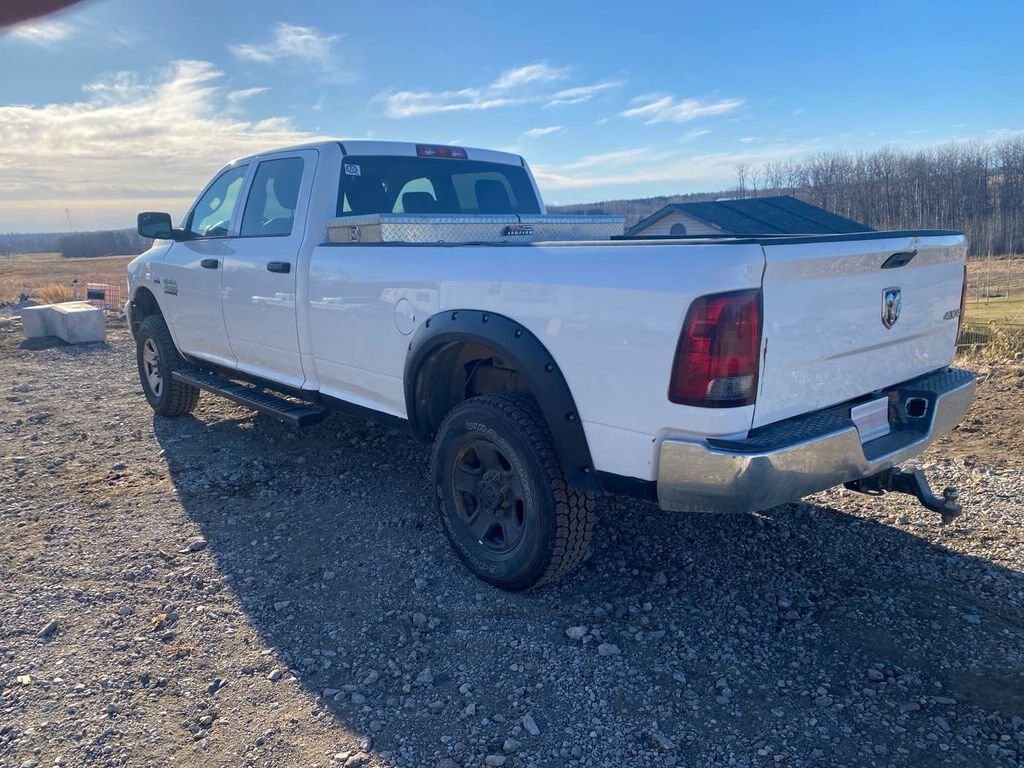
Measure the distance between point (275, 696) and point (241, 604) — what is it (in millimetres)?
761

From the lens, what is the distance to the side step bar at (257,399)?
15.4 ft

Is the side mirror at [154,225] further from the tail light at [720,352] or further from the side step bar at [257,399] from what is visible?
the tail light at [720,352]

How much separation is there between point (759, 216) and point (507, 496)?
3497 centimetres

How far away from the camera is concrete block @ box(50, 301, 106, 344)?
11562mm

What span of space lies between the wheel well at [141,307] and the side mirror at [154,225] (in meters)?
0.88

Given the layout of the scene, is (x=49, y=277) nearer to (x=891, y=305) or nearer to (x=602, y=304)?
(x=602, y=304)

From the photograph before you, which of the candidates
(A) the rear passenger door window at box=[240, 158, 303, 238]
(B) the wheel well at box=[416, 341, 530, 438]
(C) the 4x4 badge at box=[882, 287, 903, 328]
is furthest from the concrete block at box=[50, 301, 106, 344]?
(C) the 4x4 badge at box=[882, 287, 903, 328]

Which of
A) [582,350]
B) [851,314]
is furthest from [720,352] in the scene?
[851,314]

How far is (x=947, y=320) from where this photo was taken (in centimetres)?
365

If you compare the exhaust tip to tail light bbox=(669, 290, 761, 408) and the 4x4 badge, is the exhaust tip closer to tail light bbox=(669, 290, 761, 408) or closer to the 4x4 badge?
the 4x4 badge

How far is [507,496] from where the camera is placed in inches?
137

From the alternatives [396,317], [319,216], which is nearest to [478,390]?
[396,317]

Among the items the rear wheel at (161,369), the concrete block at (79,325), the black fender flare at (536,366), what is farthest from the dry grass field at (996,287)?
the black fender flare at (536,366)

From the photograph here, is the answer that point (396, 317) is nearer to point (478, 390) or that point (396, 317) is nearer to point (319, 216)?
point (478, 390)
